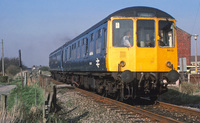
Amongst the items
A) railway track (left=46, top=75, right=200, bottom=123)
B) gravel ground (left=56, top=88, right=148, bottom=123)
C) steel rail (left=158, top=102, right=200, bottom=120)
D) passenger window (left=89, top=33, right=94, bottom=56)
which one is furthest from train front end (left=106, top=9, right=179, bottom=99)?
passenger window (left=89, top=33, right=94, bottom=56)

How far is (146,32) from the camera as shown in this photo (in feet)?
27.8

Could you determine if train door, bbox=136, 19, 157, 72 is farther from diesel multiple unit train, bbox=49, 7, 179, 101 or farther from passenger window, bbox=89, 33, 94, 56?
passenger window, bbox=89, 33, 94, 56

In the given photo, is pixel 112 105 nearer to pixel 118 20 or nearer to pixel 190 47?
pixel 118 20

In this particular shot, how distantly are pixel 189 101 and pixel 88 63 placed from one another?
4.72m

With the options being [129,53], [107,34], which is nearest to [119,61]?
A: [129,53]

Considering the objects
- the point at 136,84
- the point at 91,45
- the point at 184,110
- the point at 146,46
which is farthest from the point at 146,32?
the point at 91,45

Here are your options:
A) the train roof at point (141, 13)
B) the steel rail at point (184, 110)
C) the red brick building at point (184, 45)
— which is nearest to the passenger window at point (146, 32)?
the train roof at point (141, 13)

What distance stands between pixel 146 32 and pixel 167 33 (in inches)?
32.9

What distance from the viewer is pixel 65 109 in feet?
27.4

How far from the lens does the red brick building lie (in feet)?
119

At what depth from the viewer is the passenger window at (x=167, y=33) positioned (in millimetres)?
8643

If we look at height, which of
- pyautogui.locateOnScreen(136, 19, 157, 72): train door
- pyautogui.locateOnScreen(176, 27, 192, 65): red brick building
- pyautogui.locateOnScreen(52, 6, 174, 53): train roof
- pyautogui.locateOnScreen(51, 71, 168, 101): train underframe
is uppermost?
pyautogui.locateOnScreen(176, 27, 192, 65): red brick building

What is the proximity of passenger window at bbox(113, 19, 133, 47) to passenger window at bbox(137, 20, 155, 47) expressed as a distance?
12.1 inches

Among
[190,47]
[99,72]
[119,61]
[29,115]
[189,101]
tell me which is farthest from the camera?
[190,47]
